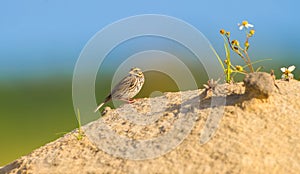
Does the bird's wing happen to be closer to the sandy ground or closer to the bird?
the bird

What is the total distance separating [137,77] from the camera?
5969 mm

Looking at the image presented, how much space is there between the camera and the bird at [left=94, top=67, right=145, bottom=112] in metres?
5.79

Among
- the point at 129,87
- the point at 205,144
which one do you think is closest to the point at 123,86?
the point at 129,87

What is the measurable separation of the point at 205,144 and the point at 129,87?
6.75 ft

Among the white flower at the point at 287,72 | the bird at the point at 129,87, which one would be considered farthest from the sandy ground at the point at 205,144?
the bird at the point at 129,87

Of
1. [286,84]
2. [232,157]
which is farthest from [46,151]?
[286,84]

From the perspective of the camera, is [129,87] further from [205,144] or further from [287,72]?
[205,144]

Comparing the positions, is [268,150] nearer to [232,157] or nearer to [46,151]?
[232,157]

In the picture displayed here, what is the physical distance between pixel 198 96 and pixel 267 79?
0.75 meters

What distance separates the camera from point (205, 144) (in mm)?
3949

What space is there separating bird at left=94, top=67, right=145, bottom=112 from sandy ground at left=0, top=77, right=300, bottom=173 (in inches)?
29.8

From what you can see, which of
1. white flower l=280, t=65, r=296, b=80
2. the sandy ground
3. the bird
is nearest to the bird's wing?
the bird

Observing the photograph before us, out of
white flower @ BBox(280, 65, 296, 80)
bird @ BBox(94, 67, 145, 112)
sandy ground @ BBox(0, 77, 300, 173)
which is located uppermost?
bird @ BBox(94, 67, 145, 112)

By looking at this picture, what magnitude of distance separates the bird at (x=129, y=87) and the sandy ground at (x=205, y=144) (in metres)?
0.76
